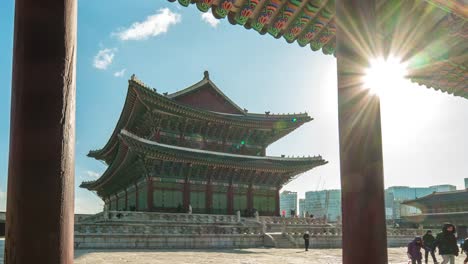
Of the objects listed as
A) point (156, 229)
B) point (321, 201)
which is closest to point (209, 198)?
point (156, 229)

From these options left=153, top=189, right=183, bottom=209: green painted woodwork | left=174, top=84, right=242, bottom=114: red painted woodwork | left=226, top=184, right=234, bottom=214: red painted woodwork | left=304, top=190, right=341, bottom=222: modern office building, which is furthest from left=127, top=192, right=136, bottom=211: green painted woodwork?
left=304, top=190, right=341, bottom=222: modern office building

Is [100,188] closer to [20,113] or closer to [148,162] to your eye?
[148,162]

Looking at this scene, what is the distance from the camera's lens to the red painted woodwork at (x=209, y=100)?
3619 cm

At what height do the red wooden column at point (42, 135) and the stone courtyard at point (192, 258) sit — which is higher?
the red wooden column at point (42, 135)

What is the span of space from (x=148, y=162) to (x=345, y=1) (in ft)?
91.2

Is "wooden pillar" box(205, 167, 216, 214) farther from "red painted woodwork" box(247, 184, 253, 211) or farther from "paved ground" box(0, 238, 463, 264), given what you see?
"paved ground" box(0, 238, 463, 264)

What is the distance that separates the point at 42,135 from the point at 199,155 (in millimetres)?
28986

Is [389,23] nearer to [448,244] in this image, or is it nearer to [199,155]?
[448,244]

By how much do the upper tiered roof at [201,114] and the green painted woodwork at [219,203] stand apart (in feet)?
17.7

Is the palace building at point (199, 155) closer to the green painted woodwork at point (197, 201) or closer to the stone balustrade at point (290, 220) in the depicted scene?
the green painted woodwork at point (197, 201)

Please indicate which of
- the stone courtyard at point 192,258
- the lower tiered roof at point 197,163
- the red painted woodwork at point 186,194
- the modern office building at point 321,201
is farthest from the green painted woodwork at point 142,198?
the modern office building at point 321,201

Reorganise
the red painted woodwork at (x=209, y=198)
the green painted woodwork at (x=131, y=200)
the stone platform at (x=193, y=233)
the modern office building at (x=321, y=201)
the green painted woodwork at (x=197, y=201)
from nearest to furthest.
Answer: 1. the stone platform at (x=193, y=233)
2. the green painted woodwork at (x=197, y=201)
3. the red painted woodwork at (x=209, y=198)
4. the green painted woodwork at (x=131, y=200)
5. the modern office building at (x=321, y=201)

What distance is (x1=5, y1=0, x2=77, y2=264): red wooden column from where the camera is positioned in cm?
194

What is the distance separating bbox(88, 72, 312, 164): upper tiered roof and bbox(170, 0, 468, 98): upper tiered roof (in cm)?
2630
